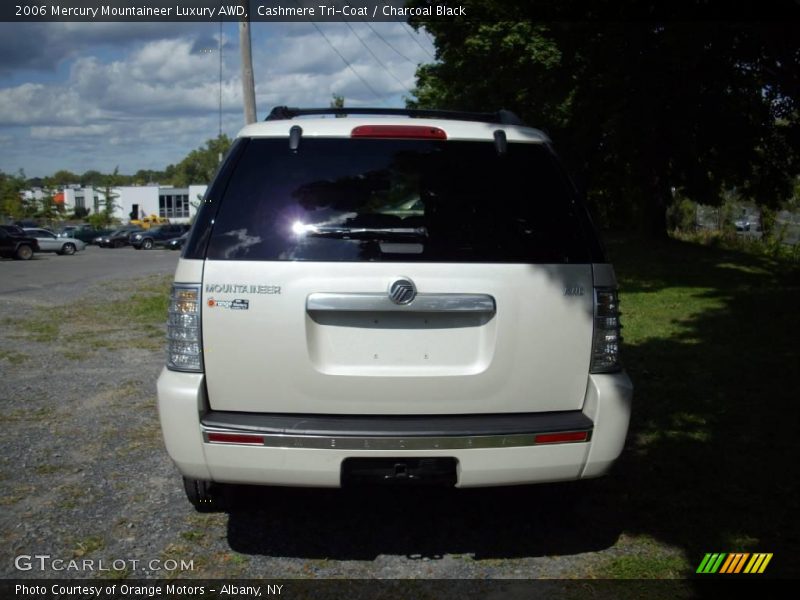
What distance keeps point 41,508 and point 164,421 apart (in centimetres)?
147

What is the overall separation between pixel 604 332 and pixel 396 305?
0.94 metres

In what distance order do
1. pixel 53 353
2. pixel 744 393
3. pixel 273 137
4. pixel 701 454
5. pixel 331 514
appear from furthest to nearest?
1. pixel 53 353
2. pixel 744 393
3. pixel 701 454
4. pixel 331 514
5. pixel 273 137

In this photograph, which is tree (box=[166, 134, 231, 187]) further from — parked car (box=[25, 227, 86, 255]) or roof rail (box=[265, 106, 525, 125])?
roof rail (box=[265, 106, 525, 125])

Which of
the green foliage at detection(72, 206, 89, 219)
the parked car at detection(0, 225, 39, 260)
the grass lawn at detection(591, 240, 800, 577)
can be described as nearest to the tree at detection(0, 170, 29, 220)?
the green foliage at detection(72, 206, 89, 219)

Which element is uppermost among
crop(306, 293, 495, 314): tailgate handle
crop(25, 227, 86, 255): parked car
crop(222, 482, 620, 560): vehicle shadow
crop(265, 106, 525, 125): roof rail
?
crop(265, 106, 525, 125): roof rail

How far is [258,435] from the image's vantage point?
321 centimetres

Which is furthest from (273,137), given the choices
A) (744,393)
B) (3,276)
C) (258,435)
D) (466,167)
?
(3,276)

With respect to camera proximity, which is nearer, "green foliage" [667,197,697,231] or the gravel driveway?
the gravel driveway

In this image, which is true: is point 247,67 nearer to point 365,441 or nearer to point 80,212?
point 365,441

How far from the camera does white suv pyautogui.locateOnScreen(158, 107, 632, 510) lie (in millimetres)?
3244

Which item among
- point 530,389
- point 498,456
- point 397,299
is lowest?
point 498,456

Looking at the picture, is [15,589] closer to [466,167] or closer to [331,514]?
[331,514]

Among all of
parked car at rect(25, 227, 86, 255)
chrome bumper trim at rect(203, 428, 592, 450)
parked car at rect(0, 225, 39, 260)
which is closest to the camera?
chrome bumper trim at rect(203, 428, 592, 450)

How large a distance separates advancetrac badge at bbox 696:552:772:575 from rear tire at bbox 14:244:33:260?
34010mm
